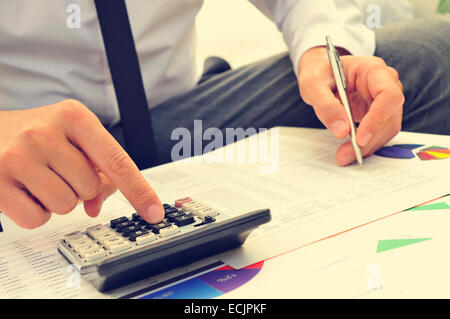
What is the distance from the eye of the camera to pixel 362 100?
24.1 inches

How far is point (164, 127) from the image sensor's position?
736 mm

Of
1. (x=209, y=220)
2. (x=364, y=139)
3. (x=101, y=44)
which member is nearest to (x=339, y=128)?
(x=364, y=139)

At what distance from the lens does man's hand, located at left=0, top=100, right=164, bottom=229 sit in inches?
14.4

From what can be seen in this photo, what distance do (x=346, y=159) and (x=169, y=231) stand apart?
264mm

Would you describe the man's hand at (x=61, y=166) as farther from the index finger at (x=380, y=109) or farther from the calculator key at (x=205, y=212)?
the index finger at (x=380, y=109)

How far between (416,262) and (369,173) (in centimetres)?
20

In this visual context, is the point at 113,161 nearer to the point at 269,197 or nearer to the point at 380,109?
the point at 269,197

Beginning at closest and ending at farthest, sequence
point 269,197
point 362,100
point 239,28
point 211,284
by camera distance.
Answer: point 211,284 → point 269,197 → point 362,100 → point 239,28

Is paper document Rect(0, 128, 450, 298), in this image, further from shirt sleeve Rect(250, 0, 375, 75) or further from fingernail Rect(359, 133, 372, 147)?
shirt sleeve Rect(250, 0, 375, 75)

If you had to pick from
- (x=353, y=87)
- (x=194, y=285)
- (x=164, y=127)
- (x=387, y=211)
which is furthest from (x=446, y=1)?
(x=194, y=285)

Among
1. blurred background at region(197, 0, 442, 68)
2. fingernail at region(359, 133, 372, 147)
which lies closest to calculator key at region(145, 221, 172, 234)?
fingernail at region(359, 133, 372, 147)

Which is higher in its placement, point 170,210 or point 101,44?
point 101,44
